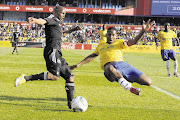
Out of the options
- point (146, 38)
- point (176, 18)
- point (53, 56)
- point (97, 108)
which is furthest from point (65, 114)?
point (176, 18)

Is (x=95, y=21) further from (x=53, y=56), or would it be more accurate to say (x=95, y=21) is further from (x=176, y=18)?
(x=53, y=56)

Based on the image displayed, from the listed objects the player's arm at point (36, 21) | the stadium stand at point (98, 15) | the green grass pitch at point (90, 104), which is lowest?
the green grass pitch at point (90, 104)

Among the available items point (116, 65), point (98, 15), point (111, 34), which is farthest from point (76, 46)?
point (116, 65)

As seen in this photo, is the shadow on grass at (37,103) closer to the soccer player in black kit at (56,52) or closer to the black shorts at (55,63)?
the soccer player in black kit at (56,52)

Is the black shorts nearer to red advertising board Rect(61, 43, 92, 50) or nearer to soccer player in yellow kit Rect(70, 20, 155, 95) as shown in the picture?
soccer player in yellow kit Rect(70, 20, 155, 95)

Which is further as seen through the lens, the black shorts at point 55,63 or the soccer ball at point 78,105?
the black shorts at point 55,63

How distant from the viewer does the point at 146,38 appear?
46.9 meters

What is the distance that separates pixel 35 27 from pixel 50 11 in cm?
634

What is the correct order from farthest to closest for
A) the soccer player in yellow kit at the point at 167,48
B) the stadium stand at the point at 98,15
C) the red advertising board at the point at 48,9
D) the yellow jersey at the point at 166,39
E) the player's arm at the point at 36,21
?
the red advertising board at the point at 48,9 < the stadium stand at the point at 98,15 < the yellow jersey at the point at 166,39 < the soccer player in yellow kit at the point at 167,48 < the player's arm at the point at 36,21

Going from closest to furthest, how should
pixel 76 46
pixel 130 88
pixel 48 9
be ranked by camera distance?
pixel 130 88
pixel 76 46
pixel 48 9

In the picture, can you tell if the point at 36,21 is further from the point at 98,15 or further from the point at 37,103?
the point at 98,15

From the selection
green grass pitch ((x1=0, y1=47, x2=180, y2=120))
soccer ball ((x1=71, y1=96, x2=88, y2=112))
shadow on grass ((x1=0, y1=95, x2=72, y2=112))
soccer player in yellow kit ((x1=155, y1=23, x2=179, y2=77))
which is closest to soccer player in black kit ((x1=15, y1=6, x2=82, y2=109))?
soccer ball ((x1=71, y1=96, x2=88, y2=112))

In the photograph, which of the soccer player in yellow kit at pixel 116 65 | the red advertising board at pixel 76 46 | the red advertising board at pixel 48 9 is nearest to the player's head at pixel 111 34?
the soccer player in yellow kit at pixel 116 65

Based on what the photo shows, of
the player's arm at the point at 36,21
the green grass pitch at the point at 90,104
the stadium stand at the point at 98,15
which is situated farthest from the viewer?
the stadium stand at the point at 98,15
